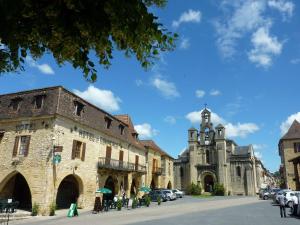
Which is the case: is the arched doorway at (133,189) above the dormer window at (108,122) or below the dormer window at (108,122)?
below

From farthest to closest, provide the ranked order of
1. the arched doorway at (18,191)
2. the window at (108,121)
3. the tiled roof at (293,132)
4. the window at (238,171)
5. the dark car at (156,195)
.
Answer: the window at (238,171)
the tiled roof at (293,132)
the dark car at (156,195)
the window at (108,121)
the arched doorway at (18,191)

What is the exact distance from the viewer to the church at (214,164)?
53.7 meters

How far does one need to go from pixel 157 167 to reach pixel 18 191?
21.1m

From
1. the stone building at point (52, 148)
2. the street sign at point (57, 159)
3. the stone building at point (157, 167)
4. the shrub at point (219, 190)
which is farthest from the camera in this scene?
the shrub at point (219, 190)

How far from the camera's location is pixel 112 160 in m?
29.4

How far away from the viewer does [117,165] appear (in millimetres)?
29953

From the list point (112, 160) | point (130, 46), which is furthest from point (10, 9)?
point (112, 160)

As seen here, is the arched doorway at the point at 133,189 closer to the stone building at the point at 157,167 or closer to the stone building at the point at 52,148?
the stone building at the point at 157,167

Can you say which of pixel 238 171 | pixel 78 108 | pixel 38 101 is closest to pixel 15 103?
pixel 38 101

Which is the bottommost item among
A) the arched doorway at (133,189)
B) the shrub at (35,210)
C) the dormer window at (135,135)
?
the shrub at (35,210)

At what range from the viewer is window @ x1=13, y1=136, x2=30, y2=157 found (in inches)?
886

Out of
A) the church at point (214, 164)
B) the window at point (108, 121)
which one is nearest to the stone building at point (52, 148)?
the window at point (108, 121)

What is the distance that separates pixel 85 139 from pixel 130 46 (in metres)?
21.5

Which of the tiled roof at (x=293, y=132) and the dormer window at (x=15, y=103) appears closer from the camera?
the dormer window at (x=15, y=103)
